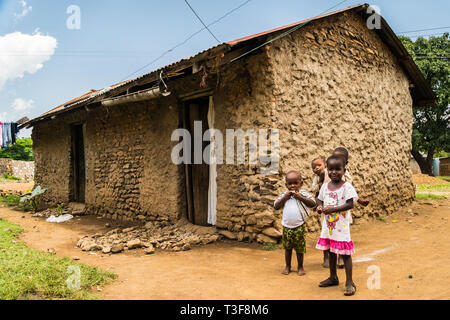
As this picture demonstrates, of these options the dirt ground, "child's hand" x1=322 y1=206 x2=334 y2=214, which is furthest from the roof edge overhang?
the dirt ground

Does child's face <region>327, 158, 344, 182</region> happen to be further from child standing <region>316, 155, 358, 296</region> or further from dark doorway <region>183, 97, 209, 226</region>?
dark doorway <region>183, 97, 209, 226</region>

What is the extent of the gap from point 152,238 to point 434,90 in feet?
58.3

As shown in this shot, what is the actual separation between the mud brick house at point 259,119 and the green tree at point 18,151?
32.9 metres

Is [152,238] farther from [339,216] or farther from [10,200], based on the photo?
[10,200]

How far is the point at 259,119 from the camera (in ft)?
15.9

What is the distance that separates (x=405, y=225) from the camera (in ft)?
20.7

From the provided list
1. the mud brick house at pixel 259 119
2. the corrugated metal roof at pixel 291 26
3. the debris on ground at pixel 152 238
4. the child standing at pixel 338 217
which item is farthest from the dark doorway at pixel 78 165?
the child standing at pixel 338 217

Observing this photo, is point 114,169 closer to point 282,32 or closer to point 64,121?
point 64,121

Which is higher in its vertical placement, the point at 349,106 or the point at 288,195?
the point at 349,106

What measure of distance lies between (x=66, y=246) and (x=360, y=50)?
6.68 meters

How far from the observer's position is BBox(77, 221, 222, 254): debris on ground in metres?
5.04

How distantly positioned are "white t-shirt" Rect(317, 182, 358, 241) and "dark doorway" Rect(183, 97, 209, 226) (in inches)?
126

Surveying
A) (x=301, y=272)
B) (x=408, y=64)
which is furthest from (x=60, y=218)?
(x=408, y=64)
